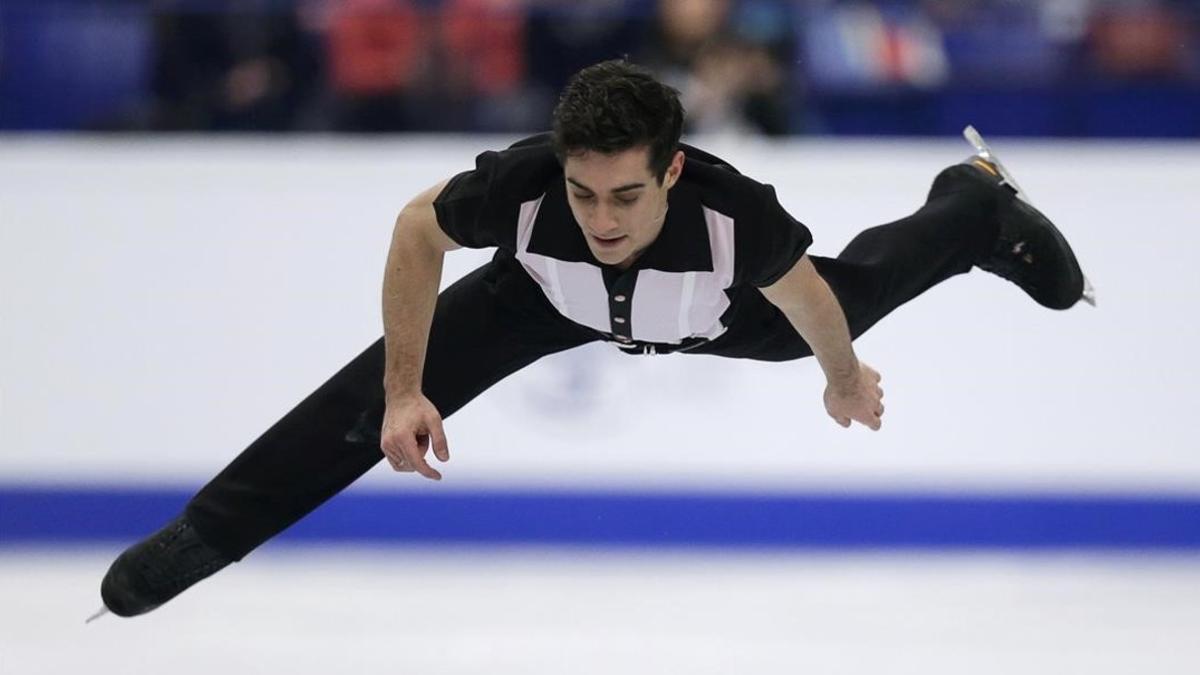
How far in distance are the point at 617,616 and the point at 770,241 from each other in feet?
8.18

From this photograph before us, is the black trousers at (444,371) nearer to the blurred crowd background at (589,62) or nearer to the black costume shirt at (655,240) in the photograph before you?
the black costume shirt at (655,240)

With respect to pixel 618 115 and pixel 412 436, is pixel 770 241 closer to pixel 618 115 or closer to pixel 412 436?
pixel 618 115

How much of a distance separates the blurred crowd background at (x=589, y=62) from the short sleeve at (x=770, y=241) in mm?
3132

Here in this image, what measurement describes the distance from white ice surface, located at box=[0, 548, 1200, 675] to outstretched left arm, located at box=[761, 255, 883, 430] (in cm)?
151

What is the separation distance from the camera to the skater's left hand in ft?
12.0

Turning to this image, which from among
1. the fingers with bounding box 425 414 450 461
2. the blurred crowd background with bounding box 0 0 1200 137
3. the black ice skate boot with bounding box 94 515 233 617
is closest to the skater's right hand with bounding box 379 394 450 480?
the fingers with bounding box 425 414 450 461

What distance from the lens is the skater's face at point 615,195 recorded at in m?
3.15

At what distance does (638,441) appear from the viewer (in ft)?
21.1

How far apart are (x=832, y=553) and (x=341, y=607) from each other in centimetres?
206

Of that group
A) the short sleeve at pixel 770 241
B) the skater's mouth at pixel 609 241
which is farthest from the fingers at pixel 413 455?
the short sleeve at pixel 770 241

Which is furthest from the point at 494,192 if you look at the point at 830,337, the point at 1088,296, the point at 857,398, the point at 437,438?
the point at 1088,296

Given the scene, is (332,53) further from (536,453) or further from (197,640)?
(197,640)

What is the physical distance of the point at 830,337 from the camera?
361 cm

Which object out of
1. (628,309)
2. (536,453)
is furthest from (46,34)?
(628,309)
